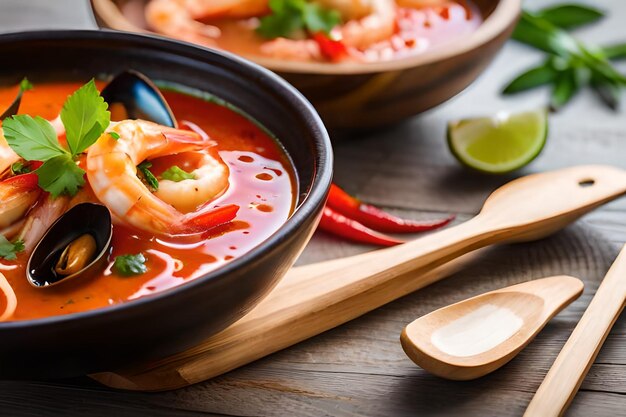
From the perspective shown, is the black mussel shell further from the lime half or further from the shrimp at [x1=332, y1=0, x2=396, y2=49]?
the lime half

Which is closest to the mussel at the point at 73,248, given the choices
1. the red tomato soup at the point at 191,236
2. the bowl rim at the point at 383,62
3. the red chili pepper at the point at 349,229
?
the red tomato soup at the point at 191,236

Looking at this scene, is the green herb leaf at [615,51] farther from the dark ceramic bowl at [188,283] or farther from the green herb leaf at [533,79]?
the dark ceramic bowl at [188,283]

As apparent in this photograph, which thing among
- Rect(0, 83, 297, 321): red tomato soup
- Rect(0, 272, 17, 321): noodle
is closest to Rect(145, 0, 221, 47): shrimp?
Rect(0, 83, 297, 321): red tomato soup

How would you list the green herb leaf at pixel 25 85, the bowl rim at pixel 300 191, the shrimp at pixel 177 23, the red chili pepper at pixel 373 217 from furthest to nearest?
1. the shrimp at pixel 177 23
2. the red chili pepper at pixel 373 217
3. the green herb leaf at pixel 25 85
4. the bowl rim at pixel 300 191

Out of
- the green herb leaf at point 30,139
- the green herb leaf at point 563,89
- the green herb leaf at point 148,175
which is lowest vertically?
the green herb leaf at point 563,89

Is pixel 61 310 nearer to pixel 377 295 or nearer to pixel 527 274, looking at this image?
pixel 377 295

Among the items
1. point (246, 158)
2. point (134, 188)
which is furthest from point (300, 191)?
point (134, 188)
